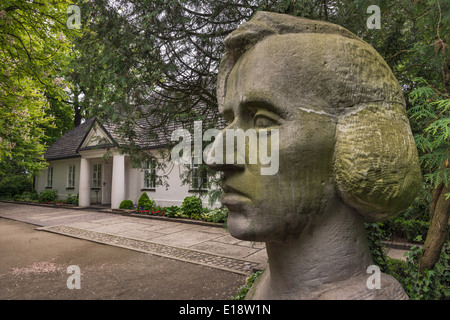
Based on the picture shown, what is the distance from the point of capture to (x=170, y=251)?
23.6 ft

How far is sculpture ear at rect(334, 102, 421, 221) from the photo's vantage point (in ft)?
4.44

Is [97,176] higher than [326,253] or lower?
higher

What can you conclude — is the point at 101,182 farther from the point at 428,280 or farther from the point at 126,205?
the point at 428,280

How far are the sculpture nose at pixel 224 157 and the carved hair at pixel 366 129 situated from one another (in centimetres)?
49

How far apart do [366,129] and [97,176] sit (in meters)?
19.7

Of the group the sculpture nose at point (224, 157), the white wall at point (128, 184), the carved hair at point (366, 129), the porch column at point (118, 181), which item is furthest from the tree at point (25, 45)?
the porch column at point (118, 181)

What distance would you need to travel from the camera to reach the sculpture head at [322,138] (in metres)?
1.37

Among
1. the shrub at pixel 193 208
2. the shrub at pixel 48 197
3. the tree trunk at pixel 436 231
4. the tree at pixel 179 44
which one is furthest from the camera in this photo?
the shrub at pixel 48 197

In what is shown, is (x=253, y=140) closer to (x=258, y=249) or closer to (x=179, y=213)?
(x=258, y=249)

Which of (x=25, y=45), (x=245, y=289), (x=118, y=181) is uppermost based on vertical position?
(x=25, y=45)

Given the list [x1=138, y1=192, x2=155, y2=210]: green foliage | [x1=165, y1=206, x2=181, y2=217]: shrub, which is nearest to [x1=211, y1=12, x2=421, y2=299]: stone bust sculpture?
[x1=165, y1=206, x2=181, y2=217]: shrub

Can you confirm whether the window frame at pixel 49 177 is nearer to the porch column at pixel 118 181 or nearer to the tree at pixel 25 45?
the porch column at pixel 118 181

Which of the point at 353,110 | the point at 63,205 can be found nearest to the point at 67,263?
the point at 353,110

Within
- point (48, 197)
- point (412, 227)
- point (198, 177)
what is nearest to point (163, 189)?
point (48, 197)
